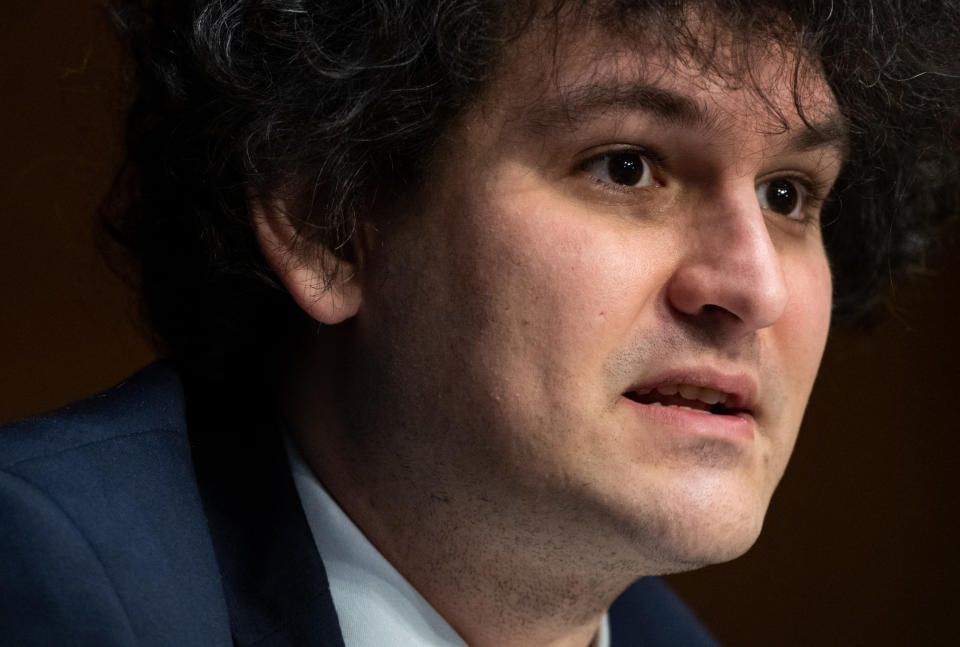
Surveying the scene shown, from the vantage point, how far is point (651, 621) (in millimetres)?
1931

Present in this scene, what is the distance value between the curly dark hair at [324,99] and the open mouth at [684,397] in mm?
337

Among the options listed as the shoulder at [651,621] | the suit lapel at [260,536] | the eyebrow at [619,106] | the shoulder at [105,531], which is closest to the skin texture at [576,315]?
the eyebrow at [619,106]

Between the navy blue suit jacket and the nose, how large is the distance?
1.66 ft

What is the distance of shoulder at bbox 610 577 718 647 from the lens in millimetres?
1905

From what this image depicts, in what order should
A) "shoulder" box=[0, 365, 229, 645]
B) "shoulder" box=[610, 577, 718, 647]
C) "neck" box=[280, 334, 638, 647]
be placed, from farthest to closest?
"shoulder" box=[610, 577, 718, 647] < "neck" box=[280, 334, 638, 647] < "shoulder" box=[0, 365, 229, 645]

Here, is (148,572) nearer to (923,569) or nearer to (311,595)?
(311,595)

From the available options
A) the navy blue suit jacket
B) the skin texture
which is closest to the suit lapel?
the navy blue suit jacket

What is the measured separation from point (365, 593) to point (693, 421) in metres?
0.42

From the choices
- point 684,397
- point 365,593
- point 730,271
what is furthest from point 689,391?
point 365,593

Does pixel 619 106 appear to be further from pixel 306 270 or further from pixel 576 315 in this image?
pixel 306 270

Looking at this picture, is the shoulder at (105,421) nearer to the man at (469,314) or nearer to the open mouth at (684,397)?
the man at (469,314)

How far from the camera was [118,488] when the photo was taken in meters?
1.31

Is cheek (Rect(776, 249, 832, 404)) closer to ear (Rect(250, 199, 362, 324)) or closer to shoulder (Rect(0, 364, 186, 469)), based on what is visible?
ear (Rect(250, 199, 362, 324))

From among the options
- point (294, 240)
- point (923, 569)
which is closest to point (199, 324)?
point (294, 240)
